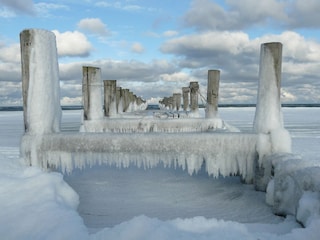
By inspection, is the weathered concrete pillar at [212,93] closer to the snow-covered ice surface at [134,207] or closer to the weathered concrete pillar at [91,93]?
the snow-covered ice surface at [134,207]

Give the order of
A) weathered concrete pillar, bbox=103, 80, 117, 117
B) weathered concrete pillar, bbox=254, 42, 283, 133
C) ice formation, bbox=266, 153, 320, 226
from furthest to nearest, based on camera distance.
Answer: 1. weathered concrete pillar, bbox=103, 80, 117, 117
2. weathered concrete pillar, bbox=254, 42, 283, 133
3. ice formation, bbox=266, 153, 320, 226

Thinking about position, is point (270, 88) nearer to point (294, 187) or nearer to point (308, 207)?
point (294, 187)

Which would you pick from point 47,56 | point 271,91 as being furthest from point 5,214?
point 271,91

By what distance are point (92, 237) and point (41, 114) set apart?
8.99 feet

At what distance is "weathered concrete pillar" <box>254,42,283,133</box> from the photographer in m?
4.54

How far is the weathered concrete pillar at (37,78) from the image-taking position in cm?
440

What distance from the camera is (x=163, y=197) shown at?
186 inches

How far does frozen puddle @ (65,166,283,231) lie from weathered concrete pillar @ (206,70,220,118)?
3.07 meters

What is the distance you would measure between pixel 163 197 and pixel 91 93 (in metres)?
3.38

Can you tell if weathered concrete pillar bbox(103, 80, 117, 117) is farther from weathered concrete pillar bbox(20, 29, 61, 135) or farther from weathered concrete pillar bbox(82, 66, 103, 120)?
weathered concrete pillar bbox(20, 29, 61, 135)

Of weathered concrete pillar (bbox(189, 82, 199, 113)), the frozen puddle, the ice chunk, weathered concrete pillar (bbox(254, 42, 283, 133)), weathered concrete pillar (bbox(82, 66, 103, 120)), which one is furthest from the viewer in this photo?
weathered concrete pillar (bbox(189, 82, 199, 113))

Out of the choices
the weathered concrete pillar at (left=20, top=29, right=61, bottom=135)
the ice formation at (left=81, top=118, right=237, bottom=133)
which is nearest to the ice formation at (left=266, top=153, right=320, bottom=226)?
the weathered concrete pillar at (left=20, top=29, right=61, bottom=135)

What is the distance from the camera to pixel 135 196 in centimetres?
482

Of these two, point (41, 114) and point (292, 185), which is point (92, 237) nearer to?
point (292, 185)
